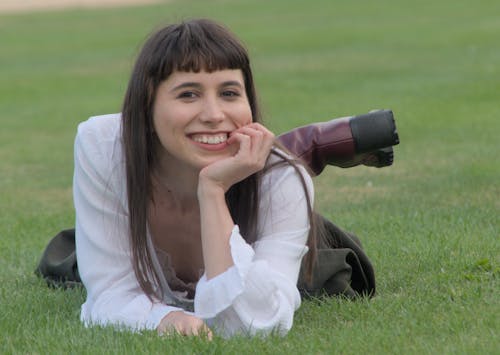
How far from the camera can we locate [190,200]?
4.86 m

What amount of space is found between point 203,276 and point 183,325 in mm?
205

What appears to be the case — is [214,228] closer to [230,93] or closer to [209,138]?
[209,138]

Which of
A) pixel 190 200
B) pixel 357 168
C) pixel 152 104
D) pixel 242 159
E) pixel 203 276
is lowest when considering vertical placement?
pixel 357 168

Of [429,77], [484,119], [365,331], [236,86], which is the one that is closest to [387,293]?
[365,331]

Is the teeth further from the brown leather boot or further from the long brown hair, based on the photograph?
the brown leather boot

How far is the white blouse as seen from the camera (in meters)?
4.31

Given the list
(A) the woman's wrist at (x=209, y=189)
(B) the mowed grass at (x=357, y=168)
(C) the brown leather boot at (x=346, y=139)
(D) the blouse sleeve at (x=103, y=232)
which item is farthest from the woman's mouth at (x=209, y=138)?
(C) the brown leather boot at (x=346, y=139)

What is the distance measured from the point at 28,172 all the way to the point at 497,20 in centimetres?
1529

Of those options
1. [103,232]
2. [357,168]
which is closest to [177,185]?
[103,232]

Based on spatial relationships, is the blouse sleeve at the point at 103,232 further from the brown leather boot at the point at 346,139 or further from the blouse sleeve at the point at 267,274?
the brown leather boot at the point at 346,139

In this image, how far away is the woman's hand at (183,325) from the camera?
4281 millimetres

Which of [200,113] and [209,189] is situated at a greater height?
[200,113]

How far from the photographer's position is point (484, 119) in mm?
12109

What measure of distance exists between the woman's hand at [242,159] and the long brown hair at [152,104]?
0.79ft
